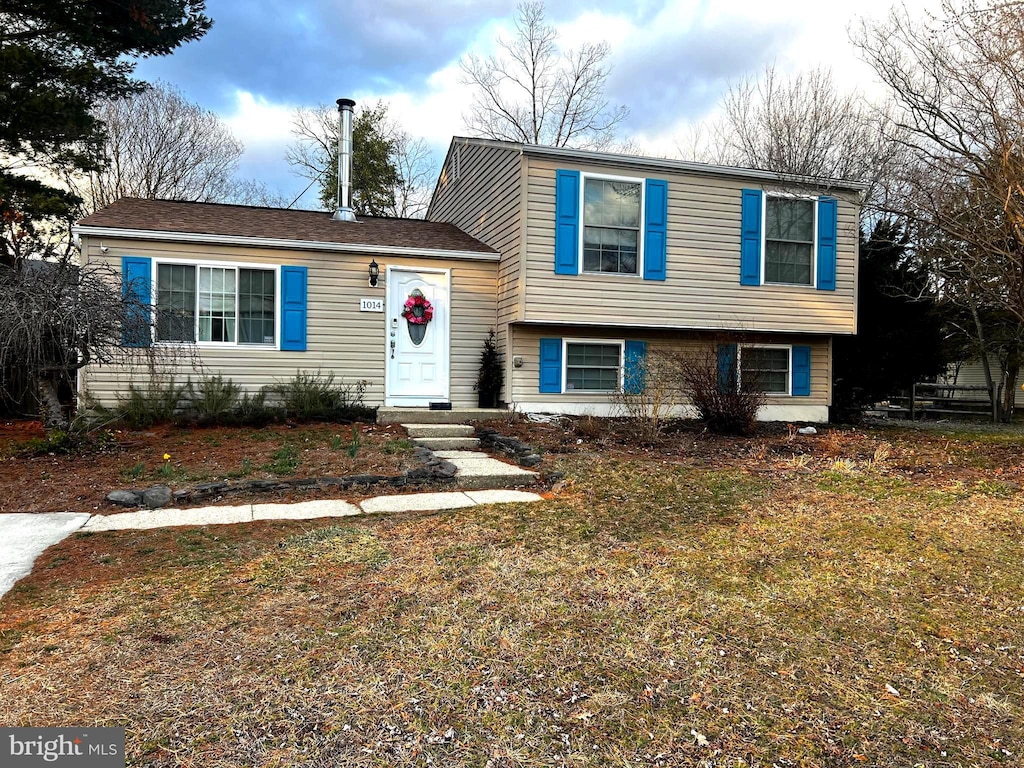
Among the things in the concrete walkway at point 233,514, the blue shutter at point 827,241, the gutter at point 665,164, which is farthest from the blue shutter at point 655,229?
the concrete walkway at point 233,514

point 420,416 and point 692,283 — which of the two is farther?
point 692,283

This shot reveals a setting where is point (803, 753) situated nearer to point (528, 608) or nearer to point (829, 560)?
point (528, 608)

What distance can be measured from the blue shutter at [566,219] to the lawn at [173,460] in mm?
3782

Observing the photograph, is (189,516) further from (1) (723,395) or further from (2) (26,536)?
(1) (723,395)

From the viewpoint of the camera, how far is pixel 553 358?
32.9 feet

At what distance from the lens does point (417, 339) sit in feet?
33.1

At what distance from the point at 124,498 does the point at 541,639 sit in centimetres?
391

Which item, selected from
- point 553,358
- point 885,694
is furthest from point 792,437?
point 885,694

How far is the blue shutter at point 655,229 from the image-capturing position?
9930mm

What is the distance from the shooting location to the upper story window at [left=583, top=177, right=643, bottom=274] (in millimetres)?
9727

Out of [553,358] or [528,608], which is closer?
[528,608]

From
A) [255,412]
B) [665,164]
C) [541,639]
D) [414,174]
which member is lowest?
[541,639]

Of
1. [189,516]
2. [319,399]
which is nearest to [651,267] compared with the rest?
[319,399]

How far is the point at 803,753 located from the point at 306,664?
1.79 metres
